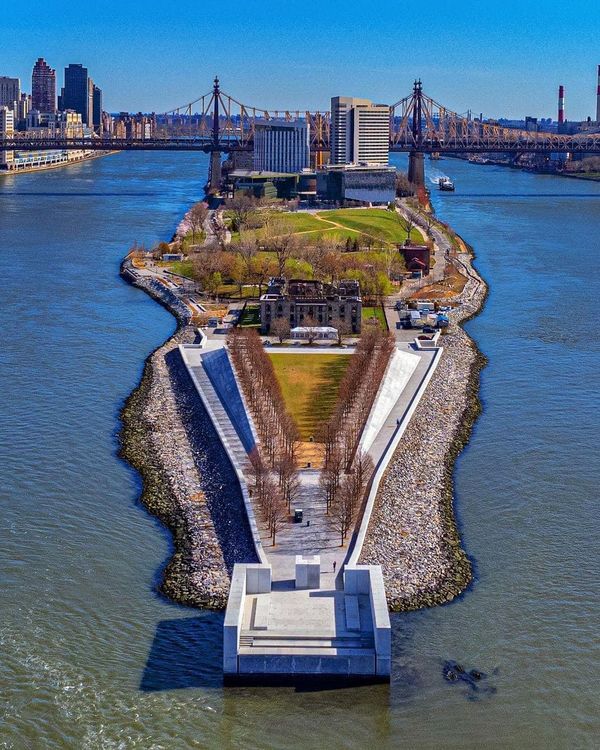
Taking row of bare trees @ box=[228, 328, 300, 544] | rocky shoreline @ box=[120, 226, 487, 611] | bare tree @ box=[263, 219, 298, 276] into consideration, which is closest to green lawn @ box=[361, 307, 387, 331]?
rocky shoreline @ box=[120, 226, 487, 611]

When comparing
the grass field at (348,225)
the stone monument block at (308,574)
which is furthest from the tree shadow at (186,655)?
the grass field at (348,225)

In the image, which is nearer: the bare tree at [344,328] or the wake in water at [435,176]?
the bare tree at [344,328]

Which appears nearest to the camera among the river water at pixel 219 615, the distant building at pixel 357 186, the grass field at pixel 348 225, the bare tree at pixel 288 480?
the river water at pixel 219 615

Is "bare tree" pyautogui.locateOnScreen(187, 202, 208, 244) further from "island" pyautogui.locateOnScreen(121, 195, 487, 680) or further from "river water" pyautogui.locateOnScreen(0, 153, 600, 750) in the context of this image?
"river water" pyautogui.locateOnScreen(0, 153, 600, 750)

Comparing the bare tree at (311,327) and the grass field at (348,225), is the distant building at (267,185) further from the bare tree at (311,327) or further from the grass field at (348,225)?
the bare tree at (311,327)

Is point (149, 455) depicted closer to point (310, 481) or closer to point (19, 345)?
point (310, 481)

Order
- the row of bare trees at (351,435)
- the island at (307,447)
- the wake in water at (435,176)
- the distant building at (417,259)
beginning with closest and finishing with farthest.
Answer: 1. the island at (307,447)
2. the row of bare trees at (351,435)
3. the distant building at (417,259)
4. the wake in water at (435,176)

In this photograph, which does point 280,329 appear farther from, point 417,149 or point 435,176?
point 435,176

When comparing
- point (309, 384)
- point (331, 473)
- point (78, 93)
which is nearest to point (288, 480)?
point (331, 473)
